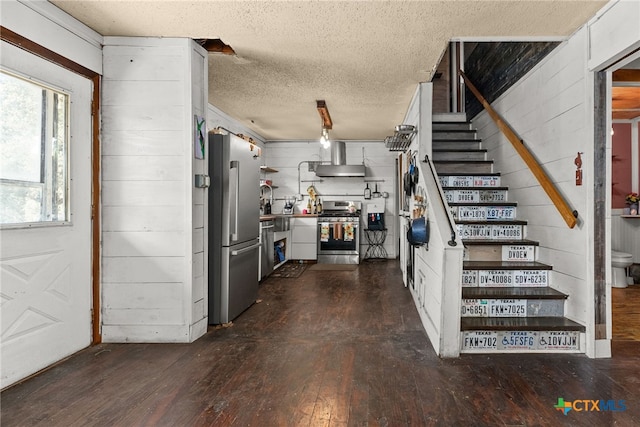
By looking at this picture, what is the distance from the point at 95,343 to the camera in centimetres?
270

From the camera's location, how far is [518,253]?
10.4ft

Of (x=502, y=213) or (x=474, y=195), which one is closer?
(x=502, y=213)

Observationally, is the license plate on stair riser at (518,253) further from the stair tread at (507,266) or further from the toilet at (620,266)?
the toilet at (620,266)

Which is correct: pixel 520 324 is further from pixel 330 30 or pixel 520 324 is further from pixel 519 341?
pixel 330 30

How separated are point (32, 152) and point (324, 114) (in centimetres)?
350

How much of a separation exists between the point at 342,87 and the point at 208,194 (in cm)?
200

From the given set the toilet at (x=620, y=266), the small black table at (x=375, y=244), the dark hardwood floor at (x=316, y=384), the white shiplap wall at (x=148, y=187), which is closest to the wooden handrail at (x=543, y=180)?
the dark hardwood floor at (x=316, y=384)

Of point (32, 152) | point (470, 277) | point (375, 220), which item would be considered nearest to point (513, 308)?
point (470, 277)

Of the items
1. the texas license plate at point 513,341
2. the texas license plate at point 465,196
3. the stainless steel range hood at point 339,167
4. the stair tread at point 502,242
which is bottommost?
the texas license plate at point 513,341

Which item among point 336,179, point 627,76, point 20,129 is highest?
point 627,76

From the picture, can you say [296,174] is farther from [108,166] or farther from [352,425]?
[352,425]

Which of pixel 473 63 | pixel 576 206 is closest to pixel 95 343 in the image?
pixel 576 206

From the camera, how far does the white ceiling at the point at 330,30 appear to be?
2.30 metres

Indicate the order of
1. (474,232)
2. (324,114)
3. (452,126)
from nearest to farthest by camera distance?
(474,232) → (324,114) → (452,126)
